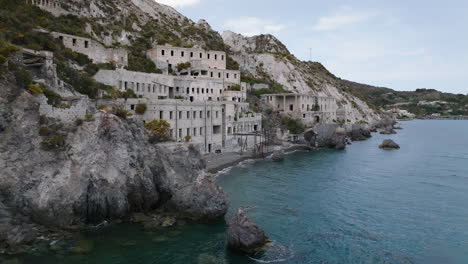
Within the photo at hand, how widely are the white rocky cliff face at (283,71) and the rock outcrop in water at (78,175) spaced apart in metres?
80.0

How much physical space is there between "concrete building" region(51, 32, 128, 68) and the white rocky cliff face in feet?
174

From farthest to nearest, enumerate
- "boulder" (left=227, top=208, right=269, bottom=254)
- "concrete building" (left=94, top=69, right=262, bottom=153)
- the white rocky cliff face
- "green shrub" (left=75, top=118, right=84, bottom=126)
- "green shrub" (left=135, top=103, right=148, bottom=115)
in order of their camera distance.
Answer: the white rocky cliff face → "concrete building" (left=94, top=69, right=262, bottom=153) → "green shrub" (left=135, top=103, right=148, bottom=115) → "green shrub" (left=75, top=118, right=84, bottom=126) → "boulder" (left=227, top=208, right=269, bottom=254)

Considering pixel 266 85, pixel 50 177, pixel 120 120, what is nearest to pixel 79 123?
pixel 120 120

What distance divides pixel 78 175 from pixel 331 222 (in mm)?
23257

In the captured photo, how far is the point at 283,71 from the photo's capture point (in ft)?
407

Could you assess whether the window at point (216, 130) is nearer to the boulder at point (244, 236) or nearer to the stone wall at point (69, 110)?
the stone wall at point (69, 110)

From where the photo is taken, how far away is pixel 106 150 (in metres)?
34.8

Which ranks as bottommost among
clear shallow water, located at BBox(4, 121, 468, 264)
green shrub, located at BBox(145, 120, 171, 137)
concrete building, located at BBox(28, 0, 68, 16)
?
clear shallow water, located at BBox(4, 121, 468, 264)

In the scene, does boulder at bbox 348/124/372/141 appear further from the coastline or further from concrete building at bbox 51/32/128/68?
concrete building at bbox 51/32/128/68

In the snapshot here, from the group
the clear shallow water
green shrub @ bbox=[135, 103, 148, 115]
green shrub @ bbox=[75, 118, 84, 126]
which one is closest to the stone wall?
green shrub @ bbox=[75, 118, 84, 126]

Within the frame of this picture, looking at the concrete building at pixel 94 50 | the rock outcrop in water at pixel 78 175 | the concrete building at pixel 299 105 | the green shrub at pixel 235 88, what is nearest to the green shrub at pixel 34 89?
the rock outcrop in water at pixel 78 175

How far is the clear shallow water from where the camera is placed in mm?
27875

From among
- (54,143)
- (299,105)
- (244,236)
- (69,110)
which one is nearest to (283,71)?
(299,105)

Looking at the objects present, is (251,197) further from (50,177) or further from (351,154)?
(351,154)
